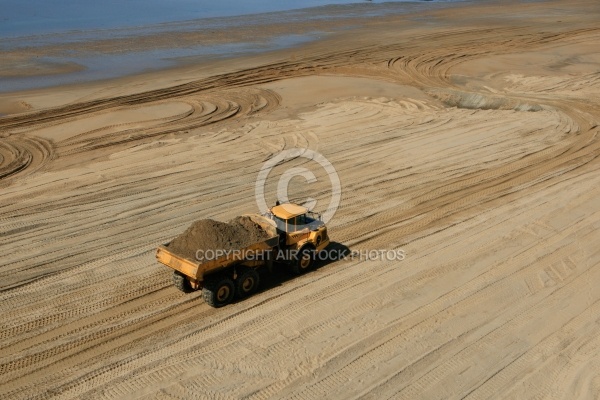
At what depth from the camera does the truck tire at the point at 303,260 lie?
12.2 metres

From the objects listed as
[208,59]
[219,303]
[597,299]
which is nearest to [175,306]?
[219,303]

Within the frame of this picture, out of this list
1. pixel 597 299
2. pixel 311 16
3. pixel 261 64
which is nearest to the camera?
pixel 597 299

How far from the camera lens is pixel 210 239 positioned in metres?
11.0

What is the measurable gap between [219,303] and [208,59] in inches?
1027

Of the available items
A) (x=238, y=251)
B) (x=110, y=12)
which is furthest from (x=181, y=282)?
(x=110, y=12)

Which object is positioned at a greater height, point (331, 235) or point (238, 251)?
point (238, 251)

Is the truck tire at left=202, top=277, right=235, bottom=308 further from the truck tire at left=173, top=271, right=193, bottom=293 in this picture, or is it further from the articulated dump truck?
the truck tire at left=173, top=271, right=193, bottom=293

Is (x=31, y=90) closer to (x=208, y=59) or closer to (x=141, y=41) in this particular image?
(x=208, y=59)

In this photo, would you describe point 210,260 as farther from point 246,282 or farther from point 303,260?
point 303,260

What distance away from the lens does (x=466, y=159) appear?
1927cm

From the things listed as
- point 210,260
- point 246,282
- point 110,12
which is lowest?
point 246,282

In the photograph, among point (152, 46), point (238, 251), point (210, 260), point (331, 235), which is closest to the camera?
point (210, 260)

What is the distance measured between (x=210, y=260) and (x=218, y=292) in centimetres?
75

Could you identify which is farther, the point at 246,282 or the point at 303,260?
the point at 303,260
